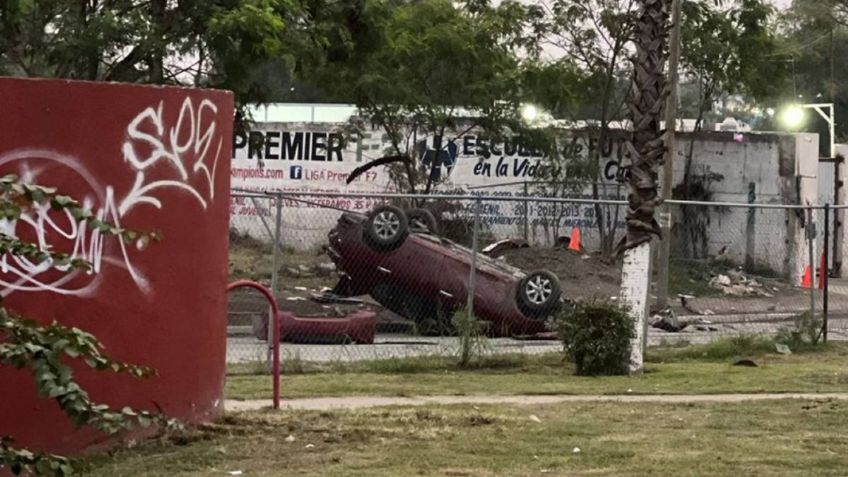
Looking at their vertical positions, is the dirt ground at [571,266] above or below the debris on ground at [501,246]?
below

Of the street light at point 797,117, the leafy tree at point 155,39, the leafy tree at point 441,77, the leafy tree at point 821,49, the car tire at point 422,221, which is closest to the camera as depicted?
the leafy tree at point 155,39

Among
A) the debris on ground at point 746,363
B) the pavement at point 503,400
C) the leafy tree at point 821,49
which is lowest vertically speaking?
the pavement at point 503,400

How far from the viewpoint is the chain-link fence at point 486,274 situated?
655 inches

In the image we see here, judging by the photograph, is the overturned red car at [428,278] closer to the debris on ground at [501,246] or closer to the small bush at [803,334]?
the small bush at [803,334]

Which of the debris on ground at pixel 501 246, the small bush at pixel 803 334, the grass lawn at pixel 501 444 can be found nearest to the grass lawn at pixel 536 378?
the small bush at pixel 803 334

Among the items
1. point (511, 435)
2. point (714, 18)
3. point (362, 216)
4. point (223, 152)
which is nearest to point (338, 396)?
point (511, 435)

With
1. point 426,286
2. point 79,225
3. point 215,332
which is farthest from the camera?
point 426,286

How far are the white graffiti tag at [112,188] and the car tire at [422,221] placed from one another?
11.6 metres

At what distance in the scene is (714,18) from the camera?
3344 centimetres

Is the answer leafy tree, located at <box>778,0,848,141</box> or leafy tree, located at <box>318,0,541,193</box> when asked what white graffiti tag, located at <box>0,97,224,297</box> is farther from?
leafy tree, located at <box>778,0,848,141</box>

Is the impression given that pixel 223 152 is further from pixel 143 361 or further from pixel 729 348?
pixel 729 348

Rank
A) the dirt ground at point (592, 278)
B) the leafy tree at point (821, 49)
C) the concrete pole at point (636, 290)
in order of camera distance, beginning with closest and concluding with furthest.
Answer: the concrete pole at point (636, 290), the dirt ground at point (592, 278), the leafy tree at point (821, 49)

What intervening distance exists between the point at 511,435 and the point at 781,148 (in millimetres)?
26823

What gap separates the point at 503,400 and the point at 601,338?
2.51 metres
